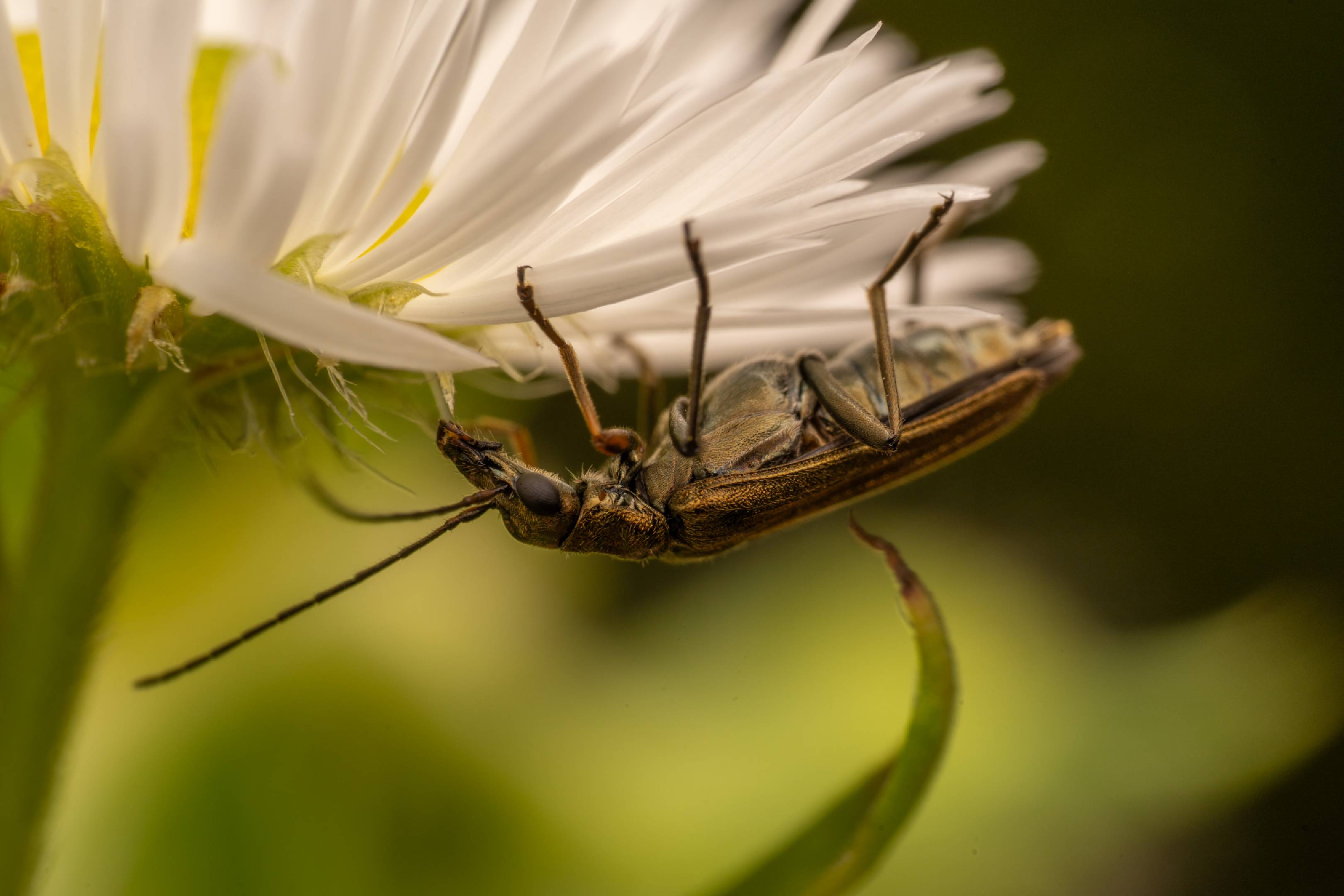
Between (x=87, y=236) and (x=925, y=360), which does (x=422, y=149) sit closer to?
(x=87, y=236)

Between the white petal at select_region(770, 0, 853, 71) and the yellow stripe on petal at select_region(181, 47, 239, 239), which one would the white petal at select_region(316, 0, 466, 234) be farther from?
the white petal at select_region(770, 0, 853, 71)

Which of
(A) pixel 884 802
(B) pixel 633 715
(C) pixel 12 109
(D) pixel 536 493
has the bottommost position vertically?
(B) pixel 633 715

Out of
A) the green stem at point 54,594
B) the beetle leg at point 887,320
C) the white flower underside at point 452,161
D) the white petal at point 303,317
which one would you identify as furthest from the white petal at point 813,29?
the green stem at point 54,594

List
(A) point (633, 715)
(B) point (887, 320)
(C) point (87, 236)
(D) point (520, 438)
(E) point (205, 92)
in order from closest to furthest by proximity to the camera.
Answer: (C) point (87, 236), (E) point (205, 92), (B) point (887, 320), (D) point (520, 438), (A) point (633, 715)

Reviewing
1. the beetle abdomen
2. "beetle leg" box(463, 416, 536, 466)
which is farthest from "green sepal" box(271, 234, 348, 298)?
the beetle abdomen

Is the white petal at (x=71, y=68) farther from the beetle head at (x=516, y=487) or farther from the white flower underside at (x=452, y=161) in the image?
the beetle head at (x=516, y=487)

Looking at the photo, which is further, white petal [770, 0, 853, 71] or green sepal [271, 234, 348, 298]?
white petal [770, 0, 853, 71]

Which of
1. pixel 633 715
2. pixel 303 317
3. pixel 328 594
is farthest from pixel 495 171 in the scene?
pixel 633 715
